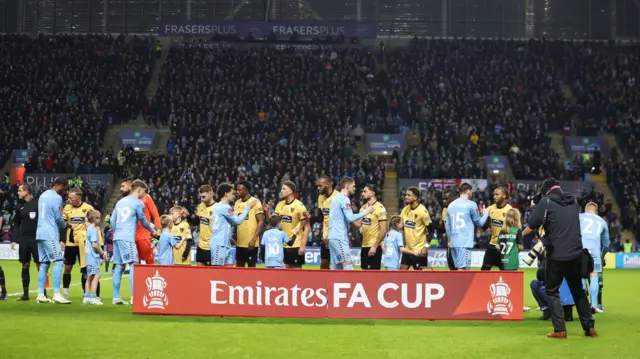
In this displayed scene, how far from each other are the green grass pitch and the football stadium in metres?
0.08

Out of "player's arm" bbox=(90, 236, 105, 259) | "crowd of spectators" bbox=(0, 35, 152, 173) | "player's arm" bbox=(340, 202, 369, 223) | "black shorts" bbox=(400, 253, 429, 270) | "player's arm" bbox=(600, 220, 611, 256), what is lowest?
"black shorts" bbox=(400, 253, 429, 270)

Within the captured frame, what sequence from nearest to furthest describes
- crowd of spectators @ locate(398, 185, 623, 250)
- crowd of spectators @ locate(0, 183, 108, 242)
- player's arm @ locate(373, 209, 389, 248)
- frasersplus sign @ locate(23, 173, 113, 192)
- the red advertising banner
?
the red advertising banner < player's arm @ locate(373, 209, 389, 248) < crowd of spectators @ locate(398, 185, 623, 250) < crowd of spectators @ locate(0, 183, 108, 242) < frasersplus sign @ locate(23, 173, 113, 192)

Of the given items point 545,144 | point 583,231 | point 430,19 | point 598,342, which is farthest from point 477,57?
point 598,342

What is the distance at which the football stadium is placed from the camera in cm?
1390

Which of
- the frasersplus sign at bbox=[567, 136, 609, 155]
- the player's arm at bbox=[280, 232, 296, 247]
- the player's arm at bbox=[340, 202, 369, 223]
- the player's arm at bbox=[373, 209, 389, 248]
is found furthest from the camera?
the frasersplus sign at bbox=[567, 136, 609, 155]

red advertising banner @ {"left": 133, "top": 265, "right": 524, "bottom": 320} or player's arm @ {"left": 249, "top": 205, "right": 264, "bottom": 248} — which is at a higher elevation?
player's arm @ {"left": 249, "top": 205, "right": 264, "bottom": 248}

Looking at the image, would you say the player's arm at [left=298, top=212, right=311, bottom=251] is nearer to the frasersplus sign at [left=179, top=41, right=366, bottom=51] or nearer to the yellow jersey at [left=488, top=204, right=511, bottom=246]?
the yellow jersey at [left=488, top=204, right=511, bottom=246]

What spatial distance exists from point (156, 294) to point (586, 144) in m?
36.2

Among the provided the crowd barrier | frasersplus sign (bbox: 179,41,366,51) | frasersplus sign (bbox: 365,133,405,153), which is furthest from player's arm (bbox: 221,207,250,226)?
frasersplus sign (bbox: 179,41,366,51)

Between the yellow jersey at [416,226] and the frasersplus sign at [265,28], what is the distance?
118 ft

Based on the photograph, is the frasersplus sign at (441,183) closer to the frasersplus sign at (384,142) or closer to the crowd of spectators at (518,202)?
the crowd of spectators at (518,202)

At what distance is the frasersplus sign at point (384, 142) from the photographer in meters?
46.8

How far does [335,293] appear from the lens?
49.0 feet

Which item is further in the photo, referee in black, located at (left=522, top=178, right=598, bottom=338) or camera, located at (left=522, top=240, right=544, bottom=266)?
camera, located at (left=522, top=240, right=544, bottom=266)
